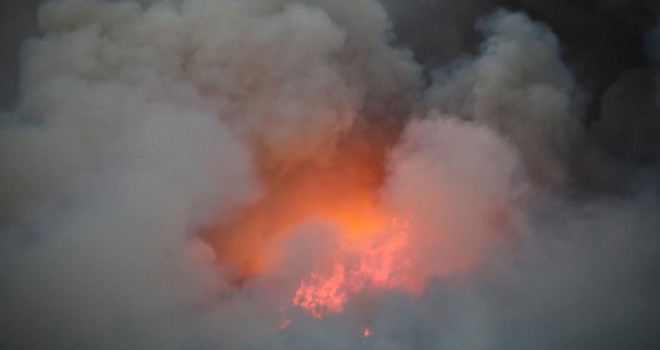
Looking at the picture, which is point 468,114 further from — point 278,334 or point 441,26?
point 278,334

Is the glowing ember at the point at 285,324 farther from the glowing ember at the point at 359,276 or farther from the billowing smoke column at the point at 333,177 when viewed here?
the glowing ember at the point at 359,276

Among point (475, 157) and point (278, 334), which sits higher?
point (475, 157)

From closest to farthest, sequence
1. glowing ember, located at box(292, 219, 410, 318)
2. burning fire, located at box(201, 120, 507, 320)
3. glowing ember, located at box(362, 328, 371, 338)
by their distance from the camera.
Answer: glowing ember, located at box(362, 328, 371, 338), glowing ember, located at box(292, 219, 410, 318), burning fire, located at box(201, 120, 507, 320)

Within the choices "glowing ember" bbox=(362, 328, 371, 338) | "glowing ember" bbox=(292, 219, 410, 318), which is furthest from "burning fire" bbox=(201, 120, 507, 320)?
"glowing ember" bbox=(362, 328, 371, 338)

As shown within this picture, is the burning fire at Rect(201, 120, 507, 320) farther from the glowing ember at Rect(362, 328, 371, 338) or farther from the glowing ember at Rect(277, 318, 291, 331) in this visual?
the glowing ember at Rect(362, 328, 371, 338)

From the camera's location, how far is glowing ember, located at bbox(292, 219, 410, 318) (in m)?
13.2

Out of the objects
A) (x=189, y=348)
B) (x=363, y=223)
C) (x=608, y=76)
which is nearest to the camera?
(x=189, y=348)

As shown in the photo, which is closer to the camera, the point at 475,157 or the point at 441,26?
the point at 475,157

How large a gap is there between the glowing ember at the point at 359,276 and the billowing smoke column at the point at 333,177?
0.07 meters

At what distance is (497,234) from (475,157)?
2573mm

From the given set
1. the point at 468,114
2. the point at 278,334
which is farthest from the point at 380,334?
the point at 468,114

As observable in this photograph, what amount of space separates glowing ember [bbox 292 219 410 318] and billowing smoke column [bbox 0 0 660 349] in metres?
0.07

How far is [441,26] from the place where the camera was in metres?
18.0

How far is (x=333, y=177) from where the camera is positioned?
16453 millimetres
